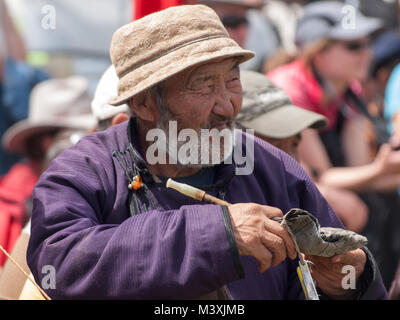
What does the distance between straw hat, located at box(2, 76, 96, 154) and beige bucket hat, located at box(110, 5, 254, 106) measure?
2363 millimetres

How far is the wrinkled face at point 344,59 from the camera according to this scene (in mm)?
4988

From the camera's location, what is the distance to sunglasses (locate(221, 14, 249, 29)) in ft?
17.6

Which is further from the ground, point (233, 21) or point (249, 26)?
point (233, 21)

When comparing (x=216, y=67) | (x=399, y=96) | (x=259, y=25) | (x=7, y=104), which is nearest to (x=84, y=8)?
(x=7, y=104)

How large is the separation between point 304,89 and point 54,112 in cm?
168

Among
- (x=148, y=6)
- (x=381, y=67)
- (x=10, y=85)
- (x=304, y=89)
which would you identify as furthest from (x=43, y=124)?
(x=381, y=67)

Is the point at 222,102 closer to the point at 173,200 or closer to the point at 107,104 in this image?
the point at 173,200

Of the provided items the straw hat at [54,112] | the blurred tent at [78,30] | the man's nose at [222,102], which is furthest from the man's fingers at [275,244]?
the blurred tent at [78,30]

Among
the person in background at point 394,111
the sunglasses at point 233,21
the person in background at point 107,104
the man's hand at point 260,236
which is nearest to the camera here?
the man's hand at point 260,236

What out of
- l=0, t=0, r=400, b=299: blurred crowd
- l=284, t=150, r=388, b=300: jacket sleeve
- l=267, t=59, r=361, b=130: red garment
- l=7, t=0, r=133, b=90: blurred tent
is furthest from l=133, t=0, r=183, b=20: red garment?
l=7, t=0, r=133, b=90: blurred tent

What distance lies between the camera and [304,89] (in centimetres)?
473

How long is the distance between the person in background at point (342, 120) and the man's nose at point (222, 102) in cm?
204

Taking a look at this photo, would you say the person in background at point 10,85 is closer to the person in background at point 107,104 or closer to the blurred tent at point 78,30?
the blurred tent at point 78,30

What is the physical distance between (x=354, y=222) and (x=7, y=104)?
2834mm
